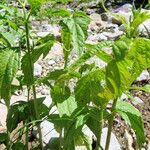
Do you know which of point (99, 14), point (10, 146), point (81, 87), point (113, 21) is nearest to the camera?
point (81, 87)

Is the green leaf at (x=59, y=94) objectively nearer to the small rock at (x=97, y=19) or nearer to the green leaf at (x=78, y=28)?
the green leaf at (x=78, y=28)

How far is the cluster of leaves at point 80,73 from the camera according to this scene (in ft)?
5.66

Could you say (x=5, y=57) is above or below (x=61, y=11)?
below

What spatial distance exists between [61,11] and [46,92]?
2.08m

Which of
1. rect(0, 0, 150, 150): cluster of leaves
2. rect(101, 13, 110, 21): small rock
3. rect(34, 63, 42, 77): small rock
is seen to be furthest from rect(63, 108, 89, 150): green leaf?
rect(101, 13, 110, 21): small rock

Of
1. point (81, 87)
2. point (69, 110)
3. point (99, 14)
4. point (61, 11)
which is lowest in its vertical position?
point (99, 14)

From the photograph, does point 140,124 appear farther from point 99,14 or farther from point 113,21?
point 99,14

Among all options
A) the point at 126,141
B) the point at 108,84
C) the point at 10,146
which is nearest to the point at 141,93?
the point at 126,141

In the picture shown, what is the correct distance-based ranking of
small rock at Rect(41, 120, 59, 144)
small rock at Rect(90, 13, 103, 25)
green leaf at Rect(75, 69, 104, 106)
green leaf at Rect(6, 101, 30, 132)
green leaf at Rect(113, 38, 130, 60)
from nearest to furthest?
green leaf at Rect(113, 38, 130, 60), green leaf at Rect(75, 69, 104, 106), green leaf at Rect(6, 101, 30, 132), small rock at Rect(41, 120, 59, 144), small rock at Rect(90, 13, 103, 25)

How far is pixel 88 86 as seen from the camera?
6.42 feet

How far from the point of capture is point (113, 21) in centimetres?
643

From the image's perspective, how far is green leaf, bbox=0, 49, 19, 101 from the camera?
6.88 ft

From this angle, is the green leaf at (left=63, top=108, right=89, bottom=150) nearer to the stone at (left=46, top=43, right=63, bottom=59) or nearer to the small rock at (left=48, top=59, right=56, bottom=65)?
the small rock at (left=48, top=59, right=56, bottom=65)

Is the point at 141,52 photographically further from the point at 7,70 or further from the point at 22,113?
the point at 22,113
